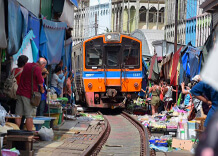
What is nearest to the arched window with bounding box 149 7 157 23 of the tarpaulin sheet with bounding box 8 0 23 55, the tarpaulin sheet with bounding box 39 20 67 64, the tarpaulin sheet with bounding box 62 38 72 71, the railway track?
the tarpaulin sheet with bounding box 62 38 72 71

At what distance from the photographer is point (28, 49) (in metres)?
9.84

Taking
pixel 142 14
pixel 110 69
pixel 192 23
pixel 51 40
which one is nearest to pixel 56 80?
pixel 51 40

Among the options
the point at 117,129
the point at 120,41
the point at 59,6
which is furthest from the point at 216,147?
the point at 120,41

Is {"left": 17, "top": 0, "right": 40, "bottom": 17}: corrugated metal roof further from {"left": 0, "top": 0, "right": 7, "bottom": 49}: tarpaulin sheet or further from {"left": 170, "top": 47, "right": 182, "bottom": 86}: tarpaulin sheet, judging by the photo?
{"left": 170, "top": 47, "right": 182, "bottom": 86}: tarpaulin sheet

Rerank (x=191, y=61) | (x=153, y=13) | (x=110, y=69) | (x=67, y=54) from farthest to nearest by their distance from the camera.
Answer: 1. (x=153, y=13)
2. (x=110, y=69)
3. (x=191, y=61)
4. (x=67, y=54)

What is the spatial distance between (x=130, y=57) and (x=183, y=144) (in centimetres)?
1042

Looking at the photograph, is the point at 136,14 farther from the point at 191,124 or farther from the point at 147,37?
the point at 191,124

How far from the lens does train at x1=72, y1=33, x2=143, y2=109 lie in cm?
1836

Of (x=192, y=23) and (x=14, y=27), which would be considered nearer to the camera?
(x=14, y=27)

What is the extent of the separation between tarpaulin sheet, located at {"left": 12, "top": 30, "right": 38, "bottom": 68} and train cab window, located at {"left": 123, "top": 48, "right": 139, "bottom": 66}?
872 centimetres

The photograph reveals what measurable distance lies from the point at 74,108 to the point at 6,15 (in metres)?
7.54

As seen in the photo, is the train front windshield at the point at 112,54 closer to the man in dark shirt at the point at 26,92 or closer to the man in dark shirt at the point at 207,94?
the man in dark shirt at the point at 26,92

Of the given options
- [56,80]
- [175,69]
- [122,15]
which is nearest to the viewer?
[56,80]

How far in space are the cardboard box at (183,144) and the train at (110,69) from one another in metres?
9.60
